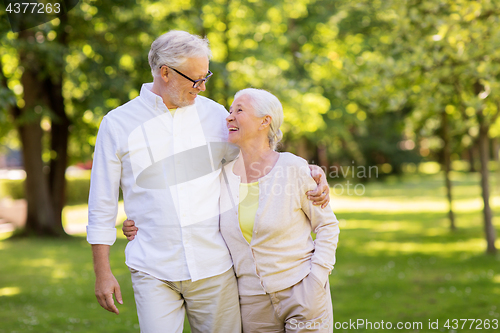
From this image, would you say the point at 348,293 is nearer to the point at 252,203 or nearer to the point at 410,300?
the point at 410,300

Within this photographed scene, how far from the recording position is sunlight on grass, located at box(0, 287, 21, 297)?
324 inches

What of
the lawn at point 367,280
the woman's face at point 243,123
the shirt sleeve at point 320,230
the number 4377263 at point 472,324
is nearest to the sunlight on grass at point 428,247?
the lawn at point 367,280

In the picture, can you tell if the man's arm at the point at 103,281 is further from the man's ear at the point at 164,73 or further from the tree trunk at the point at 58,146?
the tree trunk at the point at 58,146

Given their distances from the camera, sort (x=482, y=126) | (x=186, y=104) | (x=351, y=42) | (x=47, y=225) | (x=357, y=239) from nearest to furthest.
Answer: (x=186, y=104)
(x=482, y=126)
(x=357, y=239)
(x=47, y=225)
(x=351, y=42)

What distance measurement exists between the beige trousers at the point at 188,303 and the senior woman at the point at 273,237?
0.11 metres

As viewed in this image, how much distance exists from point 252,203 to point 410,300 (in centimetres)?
475

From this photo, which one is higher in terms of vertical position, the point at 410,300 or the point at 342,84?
the point at 342,84

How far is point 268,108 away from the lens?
10.2 ft

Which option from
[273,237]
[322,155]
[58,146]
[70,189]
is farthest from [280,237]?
[322,155]

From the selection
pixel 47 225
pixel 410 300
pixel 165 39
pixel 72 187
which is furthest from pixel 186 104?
pixel 72 187

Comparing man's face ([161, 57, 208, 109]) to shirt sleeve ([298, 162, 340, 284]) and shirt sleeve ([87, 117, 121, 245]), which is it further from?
shirt sleeve ([298, 162, 340, 284])

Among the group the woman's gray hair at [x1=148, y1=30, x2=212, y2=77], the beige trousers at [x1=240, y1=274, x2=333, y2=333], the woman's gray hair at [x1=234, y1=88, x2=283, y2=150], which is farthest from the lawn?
the woman's gray hair at [x1=148, y1=30, x2=212, y2=77]

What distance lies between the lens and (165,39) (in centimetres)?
293

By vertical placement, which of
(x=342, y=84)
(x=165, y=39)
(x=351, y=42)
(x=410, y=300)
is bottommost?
(x=410, y=300)
